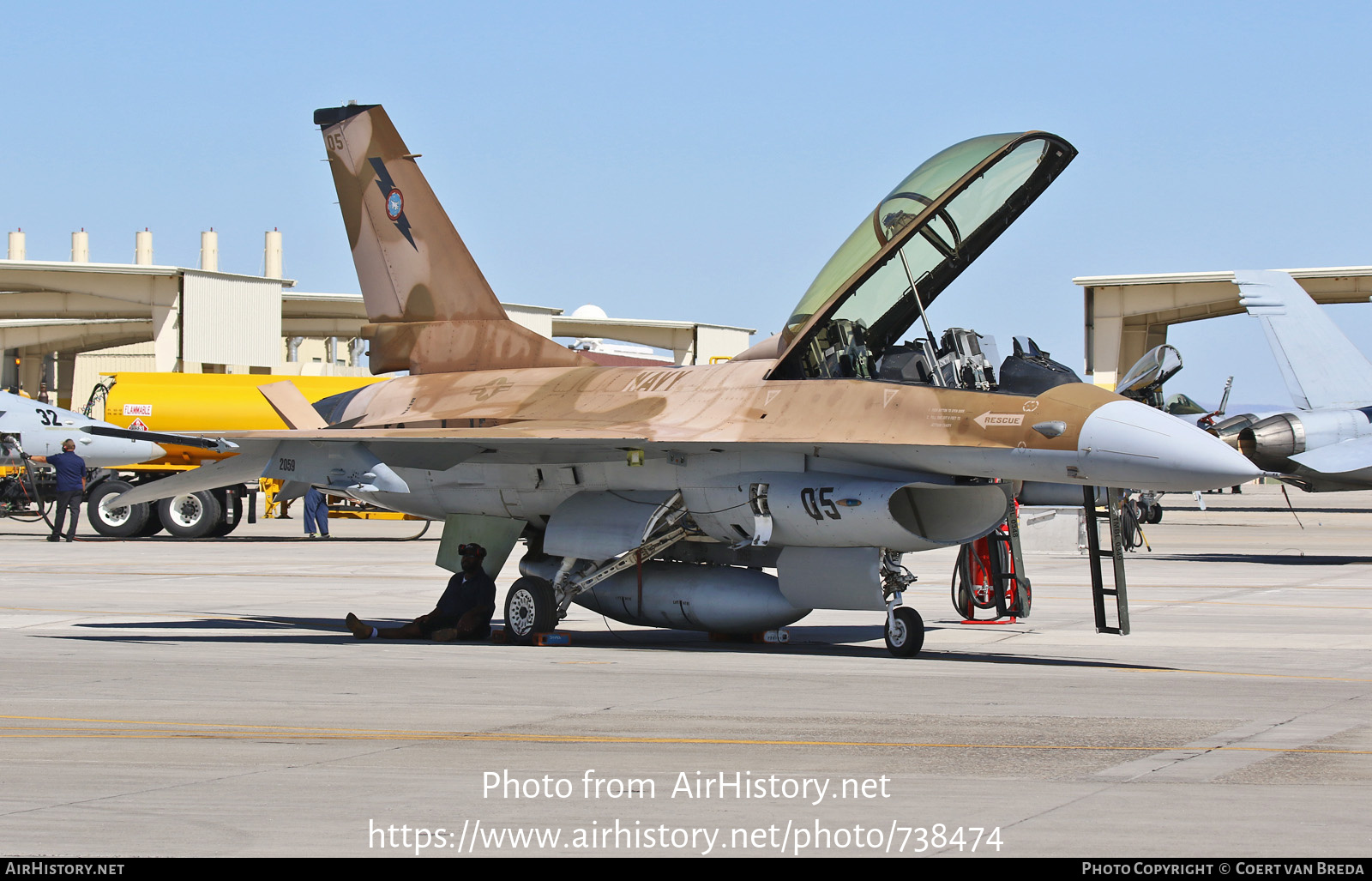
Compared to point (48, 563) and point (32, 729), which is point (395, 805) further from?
point (48, 563)

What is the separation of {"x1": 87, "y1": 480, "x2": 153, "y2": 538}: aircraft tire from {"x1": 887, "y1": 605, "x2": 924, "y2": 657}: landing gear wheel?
19.3m

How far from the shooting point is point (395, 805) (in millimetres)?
5883

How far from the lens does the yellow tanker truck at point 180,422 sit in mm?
26234

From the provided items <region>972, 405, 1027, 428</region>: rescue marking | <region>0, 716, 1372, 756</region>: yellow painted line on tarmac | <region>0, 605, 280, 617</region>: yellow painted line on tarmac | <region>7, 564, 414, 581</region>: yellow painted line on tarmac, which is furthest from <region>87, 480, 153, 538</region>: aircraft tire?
<region>972, 405, 1027, 428</region>: rescue marking

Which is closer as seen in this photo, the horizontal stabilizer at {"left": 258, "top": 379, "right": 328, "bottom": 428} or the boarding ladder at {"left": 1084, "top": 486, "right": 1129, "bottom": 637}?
the boarding ladder at {"left": 1084, "top": 486, "right": 1129, "bottom": 637}

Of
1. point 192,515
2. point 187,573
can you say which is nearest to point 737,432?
point 187,573

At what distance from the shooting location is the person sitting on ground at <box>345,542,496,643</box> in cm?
1289

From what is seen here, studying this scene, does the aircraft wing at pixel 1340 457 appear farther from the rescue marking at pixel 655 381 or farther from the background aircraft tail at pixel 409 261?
the background aircraft tail at pixel 409 261

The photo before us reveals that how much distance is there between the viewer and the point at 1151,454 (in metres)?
9.72

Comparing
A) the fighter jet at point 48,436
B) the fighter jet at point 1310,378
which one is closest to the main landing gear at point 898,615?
the fighter jet at point 1310,378

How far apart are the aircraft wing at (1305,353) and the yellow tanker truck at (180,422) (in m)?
15.6

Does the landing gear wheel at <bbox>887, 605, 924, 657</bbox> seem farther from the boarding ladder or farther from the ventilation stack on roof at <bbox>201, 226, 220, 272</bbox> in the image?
the ventilation stack on roof at <bbox>201, 226, 220, 272</bbox>

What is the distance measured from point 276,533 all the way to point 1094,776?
2534 centimetres
